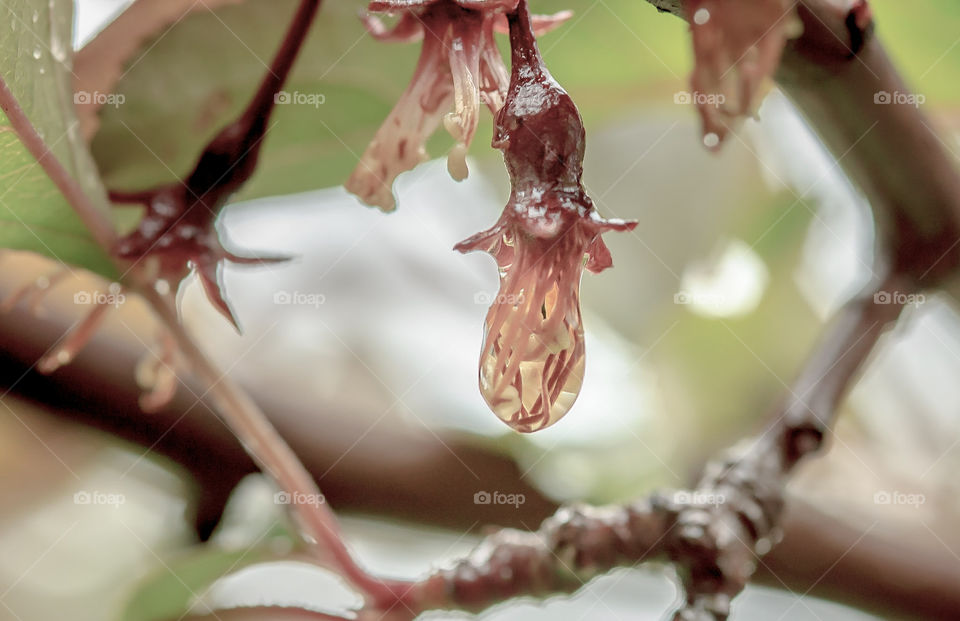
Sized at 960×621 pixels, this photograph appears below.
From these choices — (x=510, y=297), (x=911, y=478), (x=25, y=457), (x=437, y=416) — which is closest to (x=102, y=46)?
(x=510, y=297)

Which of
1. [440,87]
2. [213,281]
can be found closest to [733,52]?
[440,87]

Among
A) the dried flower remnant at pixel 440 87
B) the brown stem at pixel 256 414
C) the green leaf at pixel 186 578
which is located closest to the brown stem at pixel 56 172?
the brown stem at pixel 256 414

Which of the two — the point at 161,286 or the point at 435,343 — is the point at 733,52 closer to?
the point at 161,286

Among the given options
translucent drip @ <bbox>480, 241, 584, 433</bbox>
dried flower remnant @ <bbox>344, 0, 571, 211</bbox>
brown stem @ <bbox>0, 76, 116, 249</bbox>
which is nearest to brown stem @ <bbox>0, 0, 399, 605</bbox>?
brown stem @ <bbox>0, 76, 116, 249</bbox>

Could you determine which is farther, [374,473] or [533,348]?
[374,473]

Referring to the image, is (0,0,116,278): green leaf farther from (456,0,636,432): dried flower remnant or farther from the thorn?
(456,0,636,432): dried flower remnant

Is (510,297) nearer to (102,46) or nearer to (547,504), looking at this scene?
(102,46)

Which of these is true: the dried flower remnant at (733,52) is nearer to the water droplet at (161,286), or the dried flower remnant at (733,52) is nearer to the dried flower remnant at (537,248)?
the dried flower remnant at (537,248)
